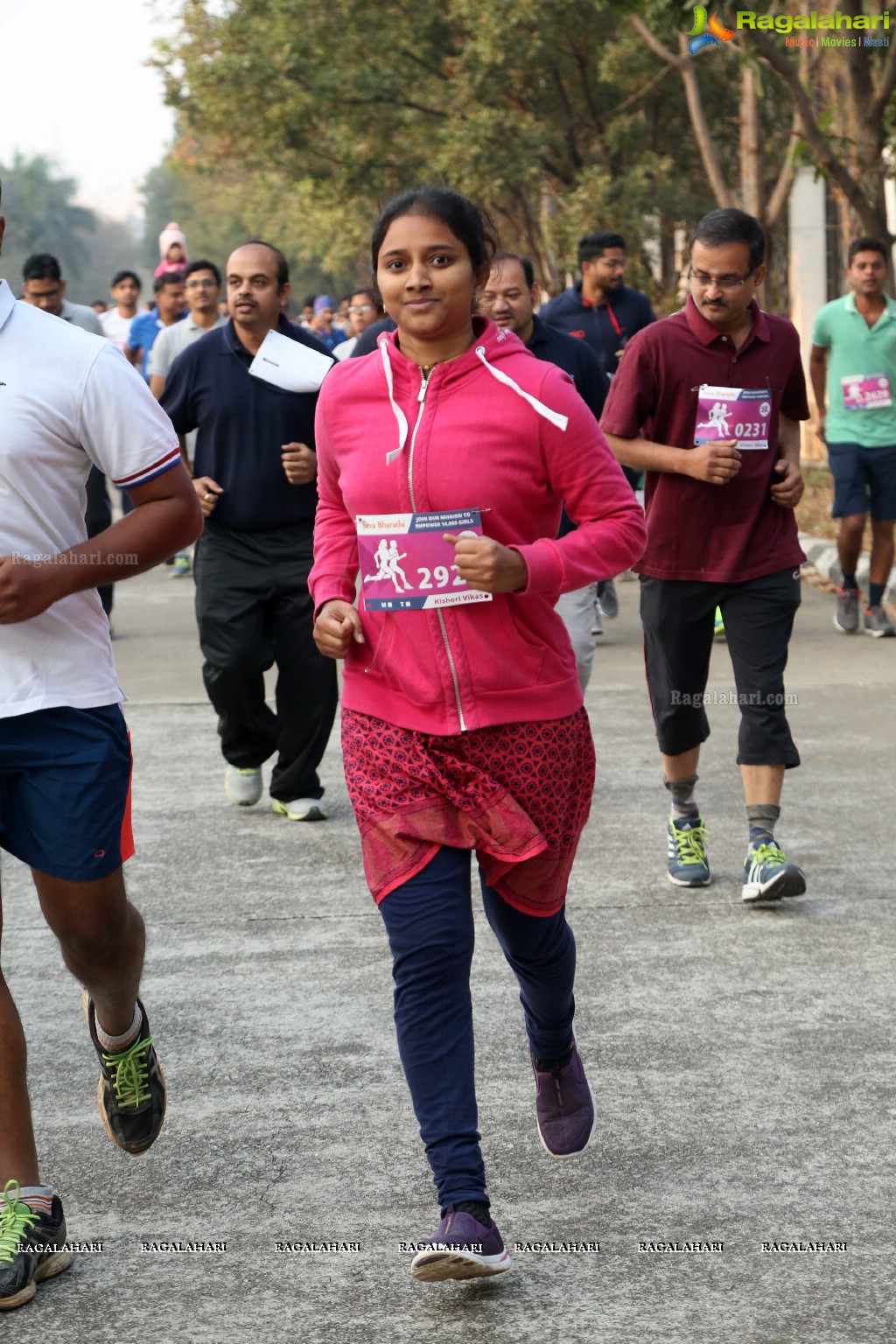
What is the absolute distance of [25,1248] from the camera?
354 centimetres

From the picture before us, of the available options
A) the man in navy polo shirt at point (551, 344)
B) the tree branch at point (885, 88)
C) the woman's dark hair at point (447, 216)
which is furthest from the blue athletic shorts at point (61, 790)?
the tree branch at point (885, 88)

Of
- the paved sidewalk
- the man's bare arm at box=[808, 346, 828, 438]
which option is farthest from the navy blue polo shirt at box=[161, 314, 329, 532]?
the man's bare arm at box=[808, 346, 828, 438]

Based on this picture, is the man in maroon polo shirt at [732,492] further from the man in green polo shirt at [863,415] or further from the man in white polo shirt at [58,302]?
the man in green polo shirt at [863,415]

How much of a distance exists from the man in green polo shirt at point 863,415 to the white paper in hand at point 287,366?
4.59 m

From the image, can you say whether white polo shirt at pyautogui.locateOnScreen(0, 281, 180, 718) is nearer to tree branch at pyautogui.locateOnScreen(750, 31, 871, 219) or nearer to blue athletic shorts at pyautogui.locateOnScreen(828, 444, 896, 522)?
blue athletic shorts at pyautogui.locateOnScreen(828, 444, 896, 522)

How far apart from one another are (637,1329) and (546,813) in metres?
0.96

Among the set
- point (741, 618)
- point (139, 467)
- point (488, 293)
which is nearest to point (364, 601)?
point (139, 467)

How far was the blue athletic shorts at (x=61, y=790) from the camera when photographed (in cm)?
366

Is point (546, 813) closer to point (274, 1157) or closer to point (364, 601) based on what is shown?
point (364, 601)

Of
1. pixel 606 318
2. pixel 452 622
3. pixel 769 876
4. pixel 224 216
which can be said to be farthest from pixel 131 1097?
pixel 224 216

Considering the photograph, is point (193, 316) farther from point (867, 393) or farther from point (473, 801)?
point (473, 801)

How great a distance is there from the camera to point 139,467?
3666 millimetres

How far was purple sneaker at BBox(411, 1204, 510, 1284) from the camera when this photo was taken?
339 centimetres

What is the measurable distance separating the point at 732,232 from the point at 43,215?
12840 cm
